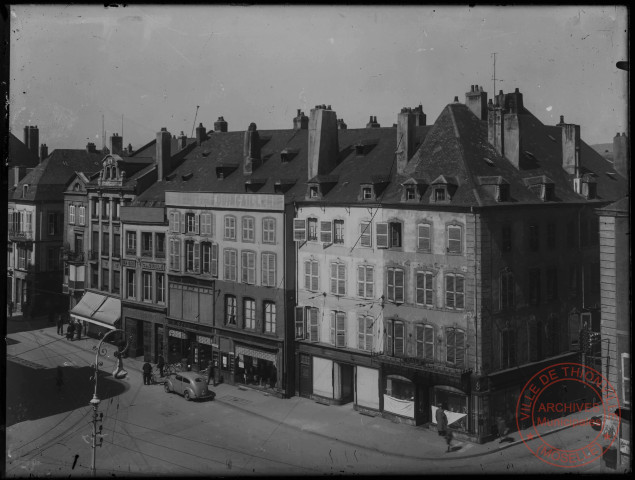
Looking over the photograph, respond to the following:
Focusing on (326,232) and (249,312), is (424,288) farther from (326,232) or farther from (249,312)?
(249,312)

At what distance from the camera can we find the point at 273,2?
2180 cm

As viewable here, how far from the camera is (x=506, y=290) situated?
31.5 m

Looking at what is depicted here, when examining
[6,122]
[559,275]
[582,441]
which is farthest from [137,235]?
[582,441]

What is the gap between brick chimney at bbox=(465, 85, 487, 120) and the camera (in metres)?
35.7

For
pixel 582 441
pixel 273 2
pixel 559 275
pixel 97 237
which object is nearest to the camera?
pixel 273 2

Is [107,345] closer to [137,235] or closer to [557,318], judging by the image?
[137,235]

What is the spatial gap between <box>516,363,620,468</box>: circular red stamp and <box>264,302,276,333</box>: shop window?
44.1 ft

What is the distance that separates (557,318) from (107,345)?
27614 mm

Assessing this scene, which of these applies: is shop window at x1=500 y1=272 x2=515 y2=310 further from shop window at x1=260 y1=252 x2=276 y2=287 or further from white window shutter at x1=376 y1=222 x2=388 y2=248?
shop window at x1=260 y1=252 x2=276 y2=287

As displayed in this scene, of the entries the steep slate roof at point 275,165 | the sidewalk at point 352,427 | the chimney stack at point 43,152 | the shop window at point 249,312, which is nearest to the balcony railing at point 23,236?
the chimney stack at point 43,152

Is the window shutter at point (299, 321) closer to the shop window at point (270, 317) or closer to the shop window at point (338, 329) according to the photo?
the shop window at point (270, 317)

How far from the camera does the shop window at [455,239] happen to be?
30.9 m

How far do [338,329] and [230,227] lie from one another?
353 inches

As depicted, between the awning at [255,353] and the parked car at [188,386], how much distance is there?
2916 millimetres
